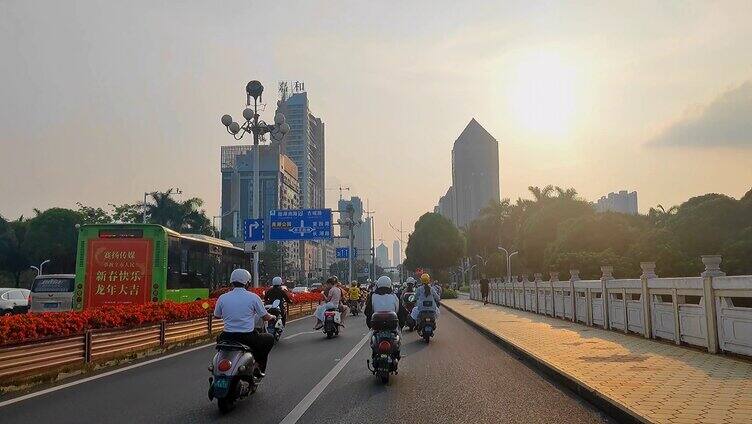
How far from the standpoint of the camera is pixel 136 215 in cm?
7200

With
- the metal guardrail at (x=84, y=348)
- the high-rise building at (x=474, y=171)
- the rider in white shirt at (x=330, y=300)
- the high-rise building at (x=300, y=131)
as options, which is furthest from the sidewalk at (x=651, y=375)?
the high-rise building at (x=474, y=171)

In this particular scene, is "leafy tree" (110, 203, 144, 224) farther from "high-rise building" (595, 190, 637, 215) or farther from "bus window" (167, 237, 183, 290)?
"high-rise building" (595, 190, 637, 215)

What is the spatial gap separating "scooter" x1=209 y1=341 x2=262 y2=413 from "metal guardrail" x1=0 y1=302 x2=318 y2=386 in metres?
4.38

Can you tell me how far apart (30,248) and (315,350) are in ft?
201

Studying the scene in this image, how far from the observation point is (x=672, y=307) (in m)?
13.7

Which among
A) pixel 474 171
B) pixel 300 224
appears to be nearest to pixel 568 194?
pixel 300 224

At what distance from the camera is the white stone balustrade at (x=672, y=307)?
1085 cm

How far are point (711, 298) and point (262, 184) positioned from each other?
10485 cm

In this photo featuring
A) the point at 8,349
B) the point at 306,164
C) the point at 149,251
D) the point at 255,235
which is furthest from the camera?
the point at 306,164

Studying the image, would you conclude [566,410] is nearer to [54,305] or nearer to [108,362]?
[108,362]

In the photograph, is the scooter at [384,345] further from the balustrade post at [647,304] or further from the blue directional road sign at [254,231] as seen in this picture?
the blue directional road sign at [254,231]

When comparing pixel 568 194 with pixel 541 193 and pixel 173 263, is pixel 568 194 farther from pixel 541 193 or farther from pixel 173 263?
pixel 173 263

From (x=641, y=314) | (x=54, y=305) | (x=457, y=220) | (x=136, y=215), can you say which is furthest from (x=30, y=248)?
(x=457, y=220)

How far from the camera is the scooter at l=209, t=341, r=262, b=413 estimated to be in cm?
761
